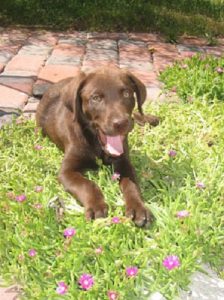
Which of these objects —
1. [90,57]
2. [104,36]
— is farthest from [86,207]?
[104,36]

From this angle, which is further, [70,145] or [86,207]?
[70,145]

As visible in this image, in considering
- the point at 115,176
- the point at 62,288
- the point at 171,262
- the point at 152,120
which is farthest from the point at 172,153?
the point at 62,288

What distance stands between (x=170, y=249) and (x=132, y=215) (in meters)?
0.44

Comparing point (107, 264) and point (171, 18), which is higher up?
point (107, 264)

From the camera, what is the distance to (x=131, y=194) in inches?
160

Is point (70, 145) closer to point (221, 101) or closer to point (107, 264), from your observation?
point (107, 264)

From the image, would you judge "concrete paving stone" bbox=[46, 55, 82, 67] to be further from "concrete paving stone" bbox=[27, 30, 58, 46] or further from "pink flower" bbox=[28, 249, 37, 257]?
"pink flower" bbox=[28, 249, 37, 257]

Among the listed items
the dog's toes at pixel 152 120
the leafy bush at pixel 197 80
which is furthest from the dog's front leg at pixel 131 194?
the leafy bush at pixel 197 80

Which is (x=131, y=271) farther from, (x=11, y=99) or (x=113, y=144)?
(x=11, y=99)

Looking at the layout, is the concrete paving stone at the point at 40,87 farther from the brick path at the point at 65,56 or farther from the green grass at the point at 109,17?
the green grass at the point at 109,17

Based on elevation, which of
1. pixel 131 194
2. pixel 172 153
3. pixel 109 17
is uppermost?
pixel 131 194

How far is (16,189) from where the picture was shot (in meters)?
4.27

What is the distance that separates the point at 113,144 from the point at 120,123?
0.36 m

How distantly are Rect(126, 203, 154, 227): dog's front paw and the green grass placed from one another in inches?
225
